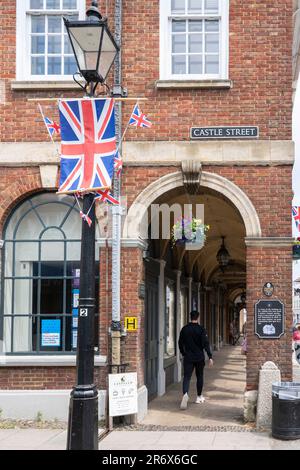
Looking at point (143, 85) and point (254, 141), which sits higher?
point (143, 85)

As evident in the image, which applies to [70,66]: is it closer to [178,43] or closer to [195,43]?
[178,43]

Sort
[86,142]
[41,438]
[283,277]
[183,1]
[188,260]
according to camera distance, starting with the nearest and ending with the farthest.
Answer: [86,142] → [41,438] → [283,277] → [183,1] → [188,260]

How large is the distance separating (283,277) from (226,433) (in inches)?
100

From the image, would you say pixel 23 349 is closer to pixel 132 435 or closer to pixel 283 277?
pixel 132 435

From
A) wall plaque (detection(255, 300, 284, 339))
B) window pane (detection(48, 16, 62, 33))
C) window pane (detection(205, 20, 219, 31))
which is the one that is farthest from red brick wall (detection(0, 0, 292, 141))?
wall plaque (detection(255, 300, 284, 339))

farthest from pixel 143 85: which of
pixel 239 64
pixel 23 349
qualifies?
pixel 23 349

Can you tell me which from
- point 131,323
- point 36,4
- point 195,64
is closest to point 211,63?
point 195,64

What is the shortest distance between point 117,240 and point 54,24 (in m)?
3.87

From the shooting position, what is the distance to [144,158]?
11.4 metres

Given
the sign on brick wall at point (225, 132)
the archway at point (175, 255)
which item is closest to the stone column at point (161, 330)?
the archway at point (175, 255)

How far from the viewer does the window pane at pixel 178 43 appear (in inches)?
462

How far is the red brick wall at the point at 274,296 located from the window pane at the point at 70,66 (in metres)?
4.19

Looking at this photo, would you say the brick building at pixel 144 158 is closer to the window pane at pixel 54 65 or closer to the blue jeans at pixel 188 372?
the window pane at pixel 54 65

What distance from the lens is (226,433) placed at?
1022 cm
